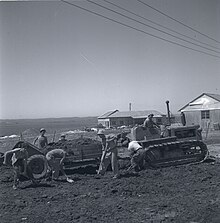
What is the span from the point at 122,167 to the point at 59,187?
3.45 metres

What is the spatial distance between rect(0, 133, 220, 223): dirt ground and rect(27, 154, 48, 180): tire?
0.42m

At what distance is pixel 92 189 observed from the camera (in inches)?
341

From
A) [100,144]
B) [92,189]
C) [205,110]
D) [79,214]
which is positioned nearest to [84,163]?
[100,144]

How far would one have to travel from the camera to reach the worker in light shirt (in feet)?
36.8

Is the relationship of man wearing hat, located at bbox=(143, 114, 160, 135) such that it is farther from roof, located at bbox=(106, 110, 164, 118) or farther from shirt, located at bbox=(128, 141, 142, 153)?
roof, located at bbox=(106, 110, 164, 118)

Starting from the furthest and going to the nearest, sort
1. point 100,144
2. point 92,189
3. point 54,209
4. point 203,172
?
point 100,144
point 203,172
point 92,189
point 54,209

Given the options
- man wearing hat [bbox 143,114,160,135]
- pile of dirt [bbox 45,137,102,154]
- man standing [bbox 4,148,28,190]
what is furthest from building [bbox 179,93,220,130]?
man standing [bbox 4,148,28,190]

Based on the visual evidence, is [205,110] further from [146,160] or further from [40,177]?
[40,177]

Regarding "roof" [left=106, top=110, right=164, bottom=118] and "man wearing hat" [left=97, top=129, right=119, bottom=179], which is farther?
"roof" [left=106, top=110, right=164, bottom=118]

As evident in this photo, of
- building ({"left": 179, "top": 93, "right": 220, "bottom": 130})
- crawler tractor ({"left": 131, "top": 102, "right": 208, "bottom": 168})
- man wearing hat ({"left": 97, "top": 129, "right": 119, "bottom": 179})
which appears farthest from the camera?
building ({"left": 179, "top": 93, "right": 220, "bottom": 130})

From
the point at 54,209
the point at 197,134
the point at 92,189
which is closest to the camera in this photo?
the point at 54,209

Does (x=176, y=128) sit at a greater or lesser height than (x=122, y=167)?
greater

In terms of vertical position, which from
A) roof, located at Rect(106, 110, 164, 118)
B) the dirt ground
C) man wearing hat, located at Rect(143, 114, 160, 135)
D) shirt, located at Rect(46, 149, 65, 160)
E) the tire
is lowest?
the dirt ground

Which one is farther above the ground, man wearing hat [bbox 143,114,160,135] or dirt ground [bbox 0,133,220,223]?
man wearing hat [bbox 143,114,160,135]
